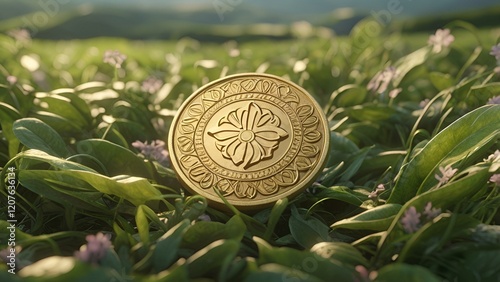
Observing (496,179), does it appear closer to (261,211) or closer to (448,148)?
(448,148)

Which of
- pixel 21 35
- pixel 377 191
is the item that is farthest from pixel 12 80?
pixel 377 191

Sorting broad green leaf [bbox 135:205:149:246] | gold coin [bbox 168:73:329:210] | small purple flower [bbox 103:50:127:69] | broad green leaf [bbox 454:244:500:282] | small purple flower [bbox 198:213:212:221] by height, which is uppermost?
small purple flower [bbox 103:50:127:69]

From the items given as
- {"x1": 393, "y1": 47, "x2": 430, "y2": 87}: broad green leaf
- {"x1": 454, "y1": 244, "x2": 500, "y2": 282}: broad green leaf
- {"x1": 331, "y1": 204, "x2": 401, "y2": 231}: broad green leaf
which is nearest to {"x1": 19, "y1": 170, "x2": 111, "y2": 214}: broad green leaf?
{"x1": 331, "y1": 204, "x2": 401, "y2": 231}: broad green leaf

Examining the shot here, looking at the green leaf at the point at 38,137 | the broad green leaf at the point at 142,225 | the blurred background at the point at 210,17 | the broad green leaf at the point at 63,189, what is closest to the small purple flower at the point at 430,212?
the broad green leaf at the point at 142,225

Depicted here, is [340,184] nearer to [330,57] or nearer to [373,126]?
[373,126]

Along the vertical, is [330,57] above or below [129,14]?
below

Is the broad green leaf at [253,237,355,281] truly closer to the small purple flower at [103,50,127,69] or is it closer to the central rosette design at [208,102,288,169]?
the central rosette design at [208,102,288,169]

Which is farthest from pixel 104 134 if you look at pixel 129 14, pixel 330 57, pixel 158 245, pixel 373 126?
pixel 129 14

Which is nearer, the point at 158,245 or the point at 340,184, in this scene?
the point at 158,245

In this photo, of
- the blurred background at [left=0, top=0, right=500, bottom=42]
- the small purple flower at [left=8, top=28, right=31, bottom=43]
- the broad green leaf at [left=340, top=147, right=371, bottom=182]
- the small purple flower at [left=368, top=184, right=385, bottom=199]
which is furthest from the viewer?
the blurred background at [left=0, top=0, right=500, bottom=42]
